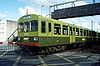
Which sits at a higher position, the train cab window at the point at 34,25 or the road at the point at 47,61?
the train cab window at the point at 34,25

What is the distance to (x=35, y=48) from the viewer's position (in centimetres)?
1762

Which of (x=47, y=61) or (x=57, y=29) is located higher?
(x=57, y=29)

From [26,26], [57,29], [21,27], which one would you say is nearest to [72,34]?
[57,29]

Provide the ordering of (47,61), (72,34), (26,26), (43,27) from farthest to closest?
(72,34)
(26,26)
(43,27)
(47,61)

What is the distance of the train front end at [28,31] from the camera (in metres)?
16.8

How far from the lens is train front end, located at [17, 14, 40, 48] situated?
1676 centimetres

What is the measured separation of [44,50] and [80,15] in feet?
75.2

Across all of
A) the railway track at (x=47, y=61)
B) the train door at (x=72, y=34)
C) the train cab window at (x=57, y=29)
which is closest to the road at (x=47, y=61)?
the railway track at (x=47, y=61)

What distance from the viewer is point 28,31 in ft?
56.6

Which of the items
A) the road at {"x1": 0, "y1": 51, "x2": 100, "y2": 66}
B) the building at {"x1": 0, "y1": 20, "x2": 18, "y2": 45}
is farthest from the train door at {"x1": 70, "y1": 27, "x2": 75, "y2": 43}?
the building at {"x1": 0, "y1": 20, "x2": 18, "y2": 45}

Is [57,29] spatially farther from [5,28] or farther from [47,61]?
[5,28]

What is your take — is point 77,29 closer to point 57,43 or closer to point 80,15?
point 57,43

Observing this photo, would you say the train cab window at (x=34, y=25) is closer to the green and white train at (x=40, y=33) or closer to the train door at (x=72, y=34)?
the green and white train at (x=40, y=33)

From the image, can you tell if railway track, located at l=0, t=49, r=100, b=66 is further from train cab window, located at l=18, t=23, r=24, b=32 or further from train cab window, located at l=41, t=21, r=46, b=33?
train cab window, located at l=18, t=23, r=24, b=32
